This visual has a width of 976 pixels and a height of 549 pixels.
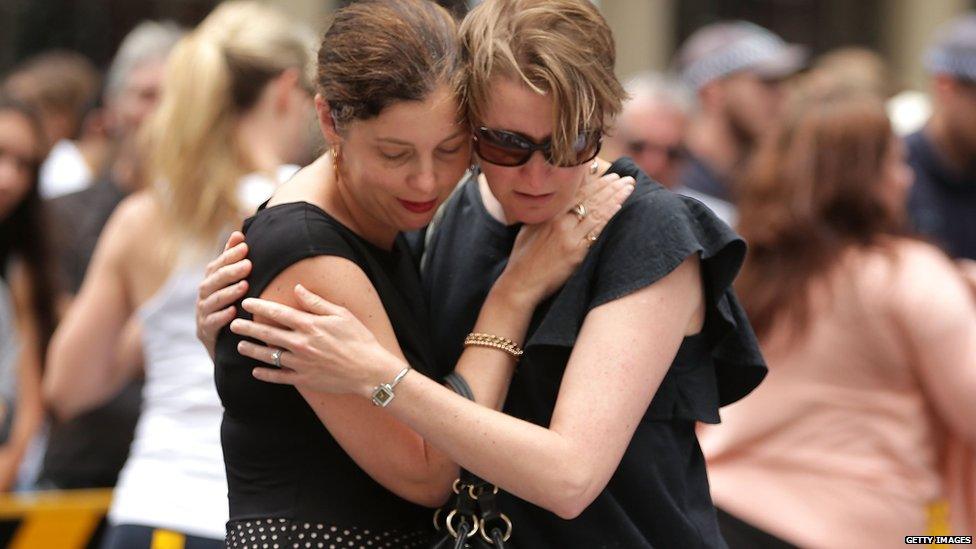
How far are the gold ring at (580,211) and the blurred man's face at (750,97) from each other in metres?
4.63

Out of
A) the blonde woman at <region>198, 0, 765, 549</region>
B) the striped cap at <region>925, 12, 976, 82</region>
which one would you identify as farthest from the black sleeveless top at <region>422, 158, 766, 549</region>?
the striped cap at <region>925, 12, 976, 82</region>

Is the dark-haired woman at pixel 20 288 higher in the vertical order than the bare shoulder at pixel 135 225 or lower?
lower

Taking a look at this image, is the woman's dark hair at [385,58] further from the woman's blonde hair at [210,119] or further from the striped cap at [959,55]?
the striped cap at [959,55]

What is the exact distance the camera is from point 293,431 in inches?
97.6

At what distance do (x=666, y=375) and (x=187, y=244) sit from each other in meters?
1.50

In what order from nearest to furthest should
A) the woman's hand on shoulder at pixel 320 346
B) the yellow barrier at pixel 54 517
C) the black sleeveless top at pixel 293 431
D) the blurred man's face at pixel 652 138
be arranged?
the woman's hand on shoulder at pixel 320 346 < the black sleeveless top at pixel 293 431 < the yellow barrier at pixel 54 517 < the blurred man's face at pixel 652 138

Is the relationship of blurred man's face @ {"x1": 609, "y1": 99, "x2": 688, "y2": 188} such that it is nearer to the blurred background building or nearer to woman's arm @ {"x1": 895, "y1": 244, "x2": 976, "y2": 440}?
woman's arm @ {"x1": 895, "y1": 244, "x2": 976, "y2": 440}

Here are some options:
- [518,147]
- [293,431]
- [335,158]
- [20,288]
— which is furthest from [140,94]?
[518,147]

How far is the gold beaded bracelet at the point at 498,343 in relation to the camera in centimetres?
247

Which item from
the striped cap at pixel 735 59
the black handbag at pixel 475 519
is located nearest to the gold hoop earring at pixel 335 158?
the black handbag at pixel 475 519

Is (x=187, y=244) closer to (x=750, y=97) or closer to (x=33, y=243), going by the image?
(x=33, y=243)

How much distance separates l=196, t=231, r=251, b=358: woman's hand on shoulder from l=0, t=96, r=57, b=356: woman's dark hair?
264 cm

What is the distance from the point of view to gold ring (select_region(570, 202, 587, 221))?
2512 mm

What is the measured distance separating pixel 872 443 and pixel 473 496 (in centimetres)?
162
